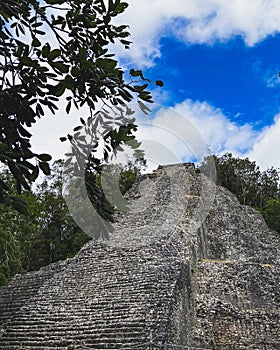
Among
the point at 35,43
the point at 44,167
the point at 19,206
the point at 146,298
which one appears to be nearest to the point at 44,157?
the point at 44,167

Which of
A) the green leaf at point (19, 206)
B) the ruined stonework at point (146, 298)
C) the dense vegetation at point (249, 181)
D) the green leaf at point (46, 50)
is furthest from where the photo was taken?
the dense vegetation at point (249, 181)

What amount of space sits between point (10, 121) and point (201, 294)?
891cm

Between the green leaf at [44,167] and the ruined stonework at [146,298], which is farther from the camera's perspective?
the ruined stonework at [146,298]

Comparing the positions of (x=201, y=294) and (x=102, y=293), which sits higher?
(x=201, y=294)

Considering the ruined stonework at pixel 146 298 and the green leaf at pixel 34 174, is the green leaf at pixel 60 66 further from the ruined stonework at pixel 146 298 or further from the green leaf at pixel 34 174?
the ruined stonework at pixel 146 298

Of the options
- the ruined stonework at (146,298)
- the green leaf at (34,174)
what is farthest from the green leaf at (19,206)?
the ruined stonework at (146,298)

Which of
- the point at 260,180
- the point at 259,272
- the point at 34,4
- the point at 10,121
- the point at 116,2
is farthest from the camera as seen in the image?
the point at 260,180

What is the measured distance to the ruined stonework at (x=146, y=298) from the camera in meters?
8.05

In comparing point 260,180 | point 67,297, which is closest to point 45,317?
point 67,297

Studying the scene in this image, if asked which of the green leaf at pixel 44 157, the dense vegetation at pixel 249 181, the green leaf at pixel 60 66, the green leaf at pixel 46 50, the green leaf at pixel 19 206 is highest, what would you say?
the dense vegetation at pixel 249 181

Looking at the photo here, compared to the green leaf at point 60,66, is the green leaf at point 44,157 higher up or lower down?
lower down

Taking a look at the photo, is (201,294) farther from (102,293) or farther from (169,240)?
(102,293)

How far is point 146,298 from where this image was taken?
28.2ft

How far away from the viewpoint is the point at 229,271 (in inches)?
440
